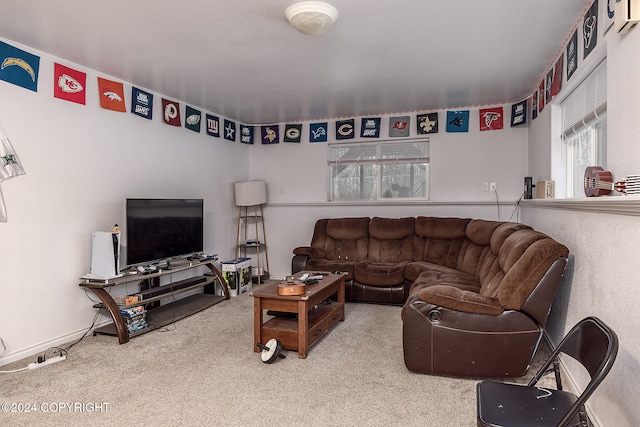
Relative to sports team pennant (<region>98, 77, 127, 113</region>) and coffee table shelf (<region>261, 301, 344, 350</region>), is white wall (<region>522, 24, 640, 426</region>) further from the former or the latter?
sports team pennant (<region>98, 77, 127, 113</region>)

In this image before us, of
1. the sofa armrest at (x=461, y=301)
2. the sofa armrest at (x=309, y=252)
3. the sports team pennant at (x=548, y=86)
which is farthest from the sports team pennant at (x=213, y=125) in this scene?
the sports team pennant at (x=548, y=86)

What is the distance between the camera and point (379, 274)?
4219 millimetres

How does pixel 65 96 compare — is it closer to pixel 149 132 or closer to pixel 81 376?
pixel 149 132

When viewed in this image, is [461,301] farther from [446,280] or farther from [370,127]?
[370,127]

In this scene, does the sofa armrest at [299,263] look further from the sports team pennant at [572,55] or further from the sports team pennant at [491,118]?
the sports team pennant at [572,55]

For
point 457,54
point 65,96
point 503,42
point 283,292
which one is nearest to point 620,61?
point 503,42

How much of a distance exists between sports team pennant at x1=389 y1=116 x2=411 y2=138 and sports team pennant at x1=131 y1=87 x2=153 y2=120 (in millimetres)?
2922

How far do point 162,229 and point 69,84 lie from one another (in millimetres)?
1466

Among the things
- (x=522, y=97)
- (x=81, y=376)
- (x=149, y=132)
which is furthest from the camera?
(x=522, y=97)

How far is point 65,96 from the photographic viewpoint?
3.19 meters

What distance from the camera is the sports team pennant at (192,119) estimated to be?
4.57 m

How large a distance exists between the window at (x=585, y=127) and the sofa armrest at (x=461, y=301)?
1169 millimetres

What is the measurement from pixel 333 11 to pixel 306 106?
2.41 meters

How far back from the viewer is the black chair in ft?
4.05
